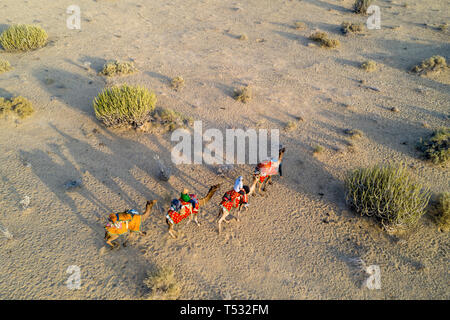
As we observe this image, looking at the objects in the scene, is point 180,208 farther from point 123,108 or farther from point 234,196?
point 123,108

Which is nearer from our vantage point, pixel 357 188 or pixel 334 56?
pixel 357 188

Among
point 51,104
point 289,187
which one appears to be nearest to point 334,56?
point 289,187

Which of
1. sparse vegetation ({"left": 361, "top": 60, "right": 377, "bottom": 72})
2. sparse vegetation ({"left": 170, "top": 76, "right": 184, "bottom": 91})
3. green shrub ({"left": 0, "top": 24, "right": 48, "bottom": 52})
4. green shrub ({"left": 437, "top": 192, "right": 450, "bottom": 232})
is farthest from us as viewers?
green shrub ({"left": 0, "top": 24, "right": 48, "bottom": 52})

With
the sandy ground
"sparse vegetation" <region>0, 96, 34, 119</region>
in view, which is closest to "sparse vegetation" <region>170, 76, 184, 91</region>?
the sandy ground

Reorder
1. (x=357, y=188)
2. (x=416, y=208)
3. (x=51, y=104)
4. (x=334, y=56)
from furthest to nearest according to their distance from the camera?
1. (x=334, y=56)
2. (x=51, y=104)
3. (x=357, y=188)
4. (x=416, y=208)

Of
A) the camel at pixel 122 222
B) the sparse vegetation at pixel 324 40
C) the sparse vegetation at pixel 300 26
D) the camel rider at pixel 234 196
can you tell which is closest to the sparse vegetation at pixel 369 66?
the sparse vegetation at pixel 324 40

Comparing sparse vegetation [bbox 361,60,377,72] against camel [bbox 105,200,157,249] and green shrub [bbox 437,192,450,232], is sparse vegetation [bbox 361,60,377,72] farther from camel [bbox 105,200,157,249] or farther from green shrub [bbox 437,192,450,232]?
camel [bbox 105,200,157,249]
